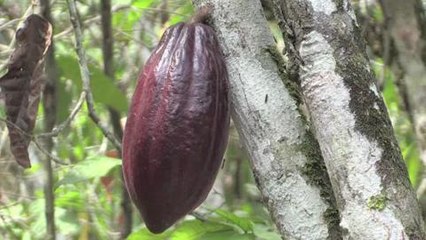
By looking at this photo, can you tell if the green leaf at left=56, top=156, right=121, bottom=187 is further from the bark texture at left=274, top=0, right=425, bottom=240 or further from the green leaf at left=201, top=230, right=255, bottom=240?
the bark texture at left=274, top=0, right=425, bottom=240

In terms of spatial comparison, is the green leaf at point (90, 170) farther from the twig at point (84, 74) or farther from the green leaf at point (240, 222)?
the green leaf at point (240, 222)

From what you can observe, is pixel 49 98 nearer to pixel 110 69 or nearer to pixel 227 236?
pixel 110 69

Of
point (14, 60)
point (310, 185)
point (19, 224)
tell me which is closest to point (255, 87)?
point (310, 185)

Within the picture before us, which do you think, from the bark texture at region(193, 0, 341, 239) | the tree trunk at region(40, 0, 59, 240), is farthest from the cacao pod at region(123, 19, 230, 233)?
the tree trunk at region(40, 0, 59, 240)

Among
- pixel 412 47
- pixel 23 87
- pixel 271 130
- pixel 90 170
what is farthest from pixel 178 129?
pixel 412 47

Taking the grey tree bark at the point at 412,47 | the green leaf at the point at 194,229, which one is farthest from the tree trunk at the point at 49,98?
the grey tree bark at the point at 412,47

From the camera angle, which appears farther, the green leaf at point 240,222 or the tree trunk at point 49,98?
the tree trunk at point 49,98
